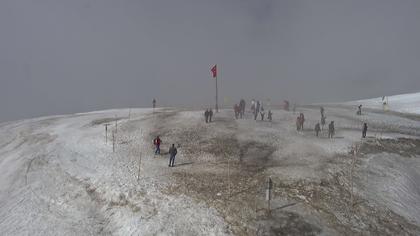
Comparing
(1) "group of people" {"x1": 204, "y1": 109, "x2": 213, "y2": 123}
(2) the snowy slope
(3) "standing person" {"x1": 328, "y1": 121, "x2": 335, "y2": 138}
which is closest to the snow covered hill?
(3) "standing person" {"x1": 328, "y1": 121, "x2": 335, "y2": 138}

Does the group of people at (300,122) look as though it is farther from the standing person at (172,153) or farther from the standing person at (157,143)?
the standing person at (172,153)

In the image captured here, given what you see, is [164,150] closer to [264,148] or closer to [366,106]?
[264,148]

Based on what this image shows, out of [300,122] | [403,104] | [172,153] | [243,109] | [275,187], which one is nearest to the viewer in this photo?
[275,187]

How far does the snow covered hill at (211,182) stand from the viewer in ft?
52.5

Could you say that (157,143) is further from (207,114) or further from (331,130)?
(331,130)

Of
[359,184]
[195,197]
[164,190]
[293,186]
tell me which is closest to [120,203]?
[164,190]

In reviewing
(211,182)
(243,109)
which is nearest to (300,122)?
(243,109)

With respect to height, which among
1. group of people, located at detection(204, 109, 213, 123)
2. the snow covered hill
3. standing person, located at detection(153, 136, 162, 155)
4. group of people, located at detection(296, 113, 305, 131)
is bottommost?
the snow covered hill

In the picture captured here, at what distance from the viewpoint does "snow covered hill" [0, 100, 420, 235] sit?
1602cm

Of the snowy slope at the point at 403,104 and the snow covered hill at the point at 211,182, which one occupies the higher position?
the snowy slope at the point at 403,104

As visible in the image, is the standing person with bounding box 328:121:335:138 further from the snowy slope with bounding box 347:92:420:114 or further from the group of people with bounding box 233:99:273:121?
the snowy slope with bounding box 347:92:420:114

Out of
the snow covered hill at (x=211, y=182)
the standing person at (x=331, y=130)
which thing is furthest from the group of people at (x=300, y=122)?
the standing person at (x=331, y=130)

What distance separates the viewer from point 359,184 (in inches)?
791

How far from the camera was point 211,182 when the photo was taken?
64.9 ft
